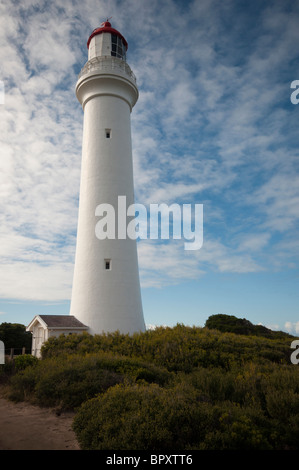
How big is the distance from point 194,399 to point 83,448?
237cm

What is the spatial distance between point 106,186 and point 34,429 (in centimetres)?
1319

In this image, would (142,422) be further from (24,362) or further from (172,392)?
(24,362)

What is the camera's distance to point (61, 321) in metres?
16.3

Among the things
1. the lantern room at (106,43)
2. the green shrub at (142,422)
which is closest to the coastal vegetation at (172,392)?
the green shrub at (142,422)

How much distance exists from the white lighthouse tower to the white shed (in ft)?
1.67

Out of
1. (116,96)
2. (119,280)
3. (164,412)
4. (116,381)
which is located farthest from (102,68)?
(164,412)

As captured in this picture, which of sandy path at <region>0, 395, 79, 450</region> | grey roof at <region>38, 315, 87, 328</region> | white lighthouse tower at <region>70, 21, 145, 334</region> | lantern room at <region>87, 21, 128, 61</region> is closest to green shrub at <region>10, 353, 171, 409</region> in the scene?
sandy path at <region>0, 395, 79, 450</region>

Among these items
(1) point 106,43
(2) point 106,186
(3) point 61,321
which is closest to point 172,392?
(3) point 61,321

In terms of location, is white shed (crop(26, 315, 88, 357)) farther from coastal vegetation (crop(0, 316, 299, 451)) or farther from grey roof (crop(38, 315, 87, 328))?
coastal vegetation (crop(0, 316, 299, 451))

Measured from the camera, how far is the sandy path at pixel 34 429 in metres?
6.10

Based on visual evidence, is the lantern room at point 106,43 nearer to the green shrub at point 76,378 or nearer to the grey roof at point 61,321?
the grey roof at point 61,321

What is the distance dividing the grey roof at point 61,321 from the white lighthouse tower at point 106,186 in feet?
1.19
